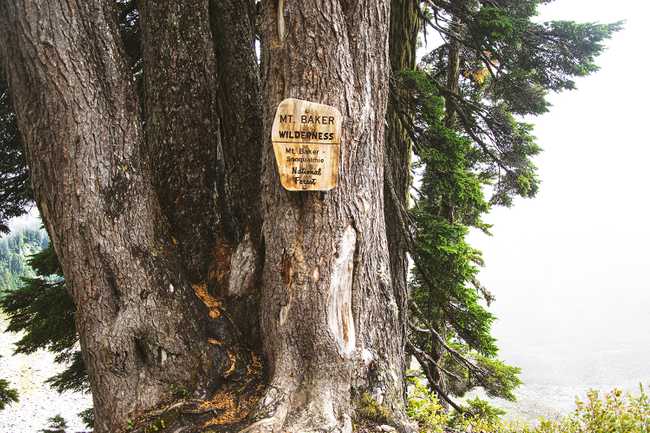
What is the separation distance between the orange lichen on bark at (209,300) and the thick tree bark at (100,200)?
0.73 ft

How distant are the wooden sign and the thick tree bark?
1138 mm

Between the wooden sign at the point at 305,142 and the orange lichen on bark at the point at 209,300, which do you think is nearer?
the wooden sign at the point at 305,142

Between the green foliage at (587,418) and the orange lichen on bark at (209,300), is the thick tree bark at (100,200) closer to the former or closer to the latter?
the orange lichen on bark at (209,300)

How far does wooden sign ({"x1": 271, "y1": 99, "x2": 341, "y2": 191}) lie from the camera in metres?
2.49

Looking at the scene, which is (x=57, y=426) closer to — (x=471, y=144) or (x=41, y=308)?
(x=41, y=308)

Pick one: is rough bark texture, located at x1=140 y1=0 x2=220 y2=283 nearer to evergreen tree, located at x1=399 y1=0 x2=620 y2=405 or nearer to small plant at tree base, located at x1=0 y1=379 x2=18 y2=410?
evergreen tree, located at x1=399 y1=0 x2=620 y2=405

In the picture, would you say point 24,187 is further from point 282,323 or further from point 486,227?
point 486,227

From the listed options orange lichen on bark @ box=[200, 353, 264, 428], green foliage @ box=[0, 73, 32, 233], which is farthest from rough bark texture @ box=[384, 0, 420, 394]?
green foliage @ box=[0, 73, 32, 233]

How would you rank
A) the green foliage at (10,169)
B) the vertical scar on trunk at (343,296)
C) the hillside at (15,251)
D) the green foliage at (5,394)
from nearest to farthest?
the vertical scar on trunk at (343,296)
the green foliage at (5,394)
the green foliage at (10,169)
the hillside at (15,251)

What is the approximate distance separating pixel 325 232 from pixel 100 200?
57.4 inches

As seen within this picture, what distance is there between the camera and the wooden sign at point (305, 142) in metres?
2.49

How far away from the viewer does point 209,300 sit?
332 cm

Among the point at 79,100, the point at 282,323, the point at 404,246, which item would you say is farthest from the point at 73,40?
the point at 404,246

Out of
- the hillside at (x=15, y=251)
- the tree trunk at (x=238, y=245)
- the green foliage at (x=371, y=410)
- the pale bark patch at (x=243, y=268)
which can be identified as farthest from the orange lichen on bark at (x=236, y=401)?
the hillside at (x=15, y=251)
